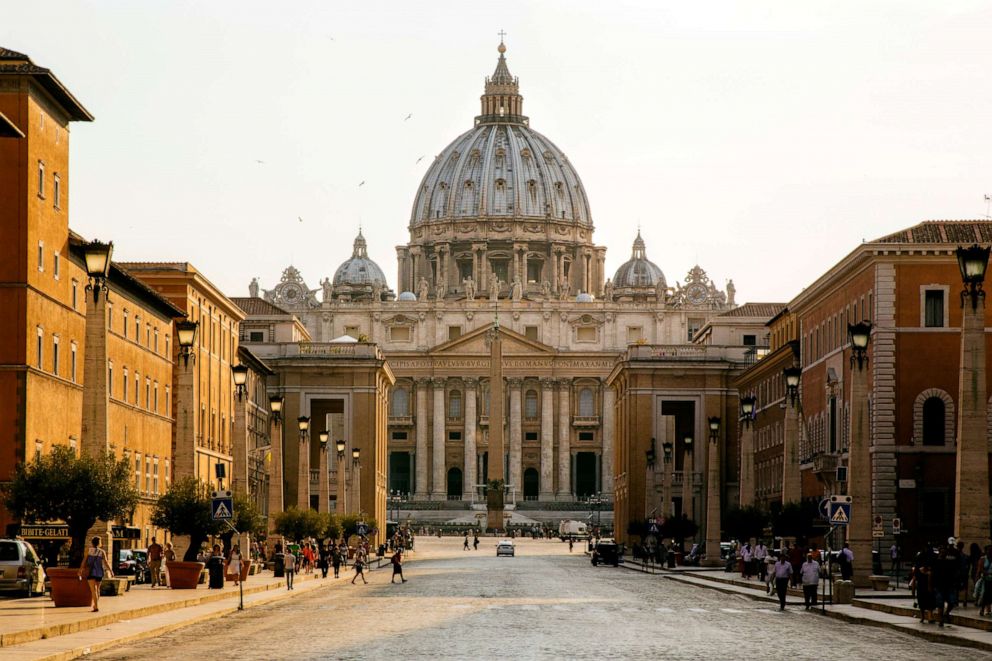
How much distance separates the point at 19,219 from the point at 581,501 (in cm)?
14214

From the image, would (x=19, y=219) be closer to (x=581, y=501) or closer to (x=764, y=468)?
(x=764, y=468)

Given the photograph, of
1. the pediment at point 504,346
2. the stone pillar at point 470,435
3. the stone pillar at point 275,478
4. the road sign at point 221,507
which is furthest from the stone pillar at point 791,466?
the stone pillar at point 470,435

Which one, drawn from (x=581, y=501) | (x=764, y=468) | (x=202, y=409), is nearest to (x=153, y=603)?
(x=202, y=409)

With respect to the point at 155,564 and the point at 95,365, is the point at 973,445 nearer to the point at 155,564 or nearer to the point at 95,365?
the point at 95,365

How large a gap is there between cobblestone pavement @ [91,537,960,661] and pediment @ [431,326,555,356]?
142 metres

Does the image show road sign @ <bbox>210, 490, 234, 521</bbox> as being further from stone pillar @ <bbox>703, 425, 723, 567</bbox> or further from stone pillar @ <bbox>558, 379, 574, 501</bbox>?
stone pillar @ <bbox>558, 379, 574, 501</bbox>

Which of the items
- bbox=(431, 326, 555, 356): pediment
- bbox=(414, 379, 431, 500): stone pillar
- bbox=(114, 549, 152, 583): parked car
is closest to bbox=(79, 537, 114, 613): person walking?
bbox=(114, 549, 152, 583): parked car

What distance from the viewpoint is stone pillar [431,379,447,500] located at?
197500 millimetres

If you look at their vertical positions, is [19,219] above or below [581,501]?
above

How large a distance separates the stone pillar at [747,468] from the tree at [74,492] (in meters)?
30.1

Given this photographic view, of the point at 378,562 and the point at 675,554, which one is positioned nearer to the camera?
the point at 675,554

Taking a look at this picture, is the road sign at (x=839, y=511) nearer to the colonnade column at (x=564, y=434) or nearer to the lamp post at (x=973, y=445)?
the lamp post at (x=973, y=445)

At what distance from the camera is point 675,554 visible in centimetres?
8862

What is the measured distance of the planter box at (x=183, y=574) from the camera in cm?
4931
